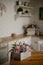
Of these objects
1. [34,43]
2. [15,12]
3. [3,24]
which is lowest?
[34,43]

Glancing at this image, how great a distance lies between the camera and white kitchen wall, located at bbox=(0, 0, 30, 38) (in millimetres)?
4354

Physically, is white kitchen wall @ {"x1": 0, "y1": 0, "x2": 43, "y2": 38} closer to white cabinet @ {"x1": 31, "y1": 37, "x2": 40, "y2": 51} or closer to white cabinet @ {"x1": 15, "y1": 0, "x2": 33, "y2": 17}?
white cabinet @ {"x1": 15, "y1": 0, "x2": 33, "y2": 17}

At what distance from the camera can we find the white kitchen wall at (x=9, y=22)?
14.3ft


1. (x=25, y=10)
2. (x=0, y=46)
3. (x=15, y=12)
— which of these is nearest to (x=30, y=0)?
(x=25, y=10)

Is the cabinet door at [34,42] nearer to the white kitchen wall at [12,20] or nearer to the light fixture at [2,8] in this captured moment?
the white kitchen wall at [12,20]

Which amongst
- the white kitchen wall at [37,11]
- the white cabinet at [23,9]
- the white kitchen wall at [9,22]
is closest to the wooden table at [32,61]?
the white kitchen wall at [9,22]

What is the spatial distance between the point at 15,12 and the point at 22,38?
976 mm

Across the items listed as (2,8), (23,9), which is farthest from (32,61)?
(23,9)

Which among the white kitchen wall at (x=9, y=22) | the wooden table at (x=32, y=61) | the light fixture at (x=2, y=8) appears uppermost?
the light fixture at (x=2, y=8)

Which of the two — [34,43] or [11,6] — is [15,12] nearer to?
[11,6]

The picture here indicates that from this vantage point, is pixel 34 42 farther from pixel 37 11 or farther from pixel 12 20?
pixel 37 11

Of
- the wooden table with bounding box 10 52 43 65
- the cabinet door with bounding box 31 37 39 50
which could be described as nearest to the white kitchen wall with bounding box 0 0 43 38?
the cabinet door with bounding box 31 37 39 50

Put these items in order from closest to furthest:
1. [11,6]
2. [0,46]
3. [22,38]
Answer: [0,46] < [22,38] < [11,6]

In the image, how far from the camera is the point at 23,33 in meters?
5.24
